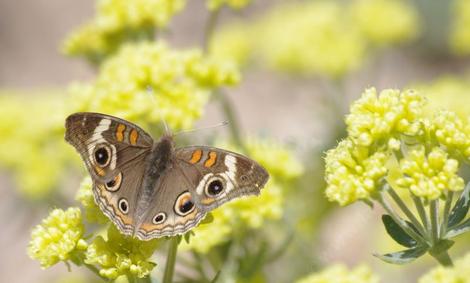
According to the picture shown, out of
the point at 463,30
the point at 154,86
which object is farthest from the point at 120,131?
the point at 463,30

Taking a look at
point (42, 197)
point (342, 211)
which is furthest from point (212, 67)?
point (342, 211)

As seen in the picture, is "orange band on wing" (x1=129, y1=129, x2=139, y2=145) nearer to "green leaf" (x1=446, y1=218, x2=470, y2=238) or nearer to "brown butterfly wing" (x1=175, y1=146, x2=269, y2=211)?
"brown butterfly wing" (x1=175, y1=146, x2=269, y2=211)

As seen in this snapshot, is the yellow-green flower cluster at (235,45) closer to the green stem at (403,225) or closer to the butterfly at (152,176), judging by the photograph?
the butterfly at (152,176)

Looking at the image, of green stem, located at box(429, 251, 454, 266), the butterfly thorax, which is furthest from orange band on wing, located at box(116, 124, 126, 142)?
green stem, located at box(429, 251, 454, 266)

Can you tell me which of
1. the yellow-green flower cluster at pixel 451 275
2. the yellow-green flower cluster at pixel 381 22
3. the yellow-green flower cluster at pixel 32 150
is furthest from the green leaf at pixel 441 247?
the yellow-green flower cluster at pixel 381 22

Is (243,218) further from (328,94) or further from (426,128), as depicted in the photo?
(328,94)
